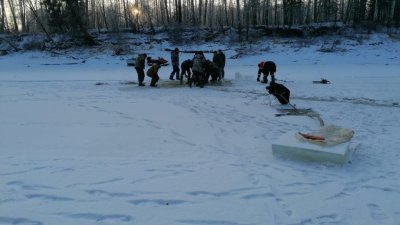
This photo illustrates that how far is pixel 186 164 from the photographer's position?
19.0ft

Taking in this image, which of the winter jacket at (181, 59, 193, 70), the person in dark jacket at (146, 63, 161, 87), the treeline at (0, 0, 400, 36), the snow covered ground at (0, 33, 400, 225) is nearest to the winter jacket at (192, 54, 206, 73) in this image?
the winter jacket at (181, 59, 193, 70)

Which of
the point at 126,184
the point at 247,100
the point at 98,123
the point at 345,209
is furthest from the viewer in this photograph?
the point at 247,100

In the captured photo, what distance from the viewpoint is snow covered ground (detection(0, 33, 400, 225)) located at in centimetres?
433

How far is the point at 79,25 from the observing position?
38.1m

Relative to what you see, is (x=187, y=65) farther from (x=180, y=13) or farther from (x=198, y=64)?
(x=180, y=13)

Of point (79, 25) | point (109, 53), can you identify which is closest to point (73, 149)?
point (109, 53)

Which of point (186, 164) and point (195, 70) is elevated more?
point (195, 70)

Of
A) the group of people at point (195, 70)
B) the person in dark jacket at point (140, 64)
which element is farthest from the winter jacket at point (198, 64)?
the person in dark jacket at point (140, 64)

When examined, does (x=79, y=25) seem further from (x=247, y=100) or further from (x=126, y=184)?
(x=126, y=184)

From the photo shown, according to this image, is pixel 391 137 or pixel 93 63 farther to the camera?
pixel 93 63

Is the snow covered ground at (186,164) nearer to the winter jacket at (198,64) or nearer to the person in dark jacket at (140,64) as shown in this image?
the winter jacket at (198,64)

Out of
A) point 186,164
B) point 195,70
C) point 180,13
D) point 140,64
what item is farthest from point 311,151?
point 180,13

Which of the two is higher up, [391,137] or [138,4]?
[138,4]

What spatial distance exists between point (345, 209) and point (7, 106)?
9.47 metres
